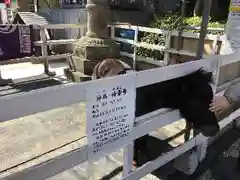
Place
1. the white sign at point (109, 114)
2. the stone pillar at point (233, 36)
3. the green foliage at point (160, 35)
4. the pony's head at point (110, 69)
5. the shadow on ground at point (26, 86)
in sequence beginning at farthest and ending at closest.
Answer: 1. the green foliage at point (160, 35)
2. the shadow on ground at point (26, 86)
3. the stone pillar at point (233, 36)
4. the pony's head at point (110, 69)
5. the white sign at point (109, 114)

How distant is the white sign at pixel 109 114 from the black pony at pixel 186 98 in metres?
0.38

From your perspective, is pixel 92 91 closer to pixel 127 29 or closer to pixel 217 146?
pixel 217 146

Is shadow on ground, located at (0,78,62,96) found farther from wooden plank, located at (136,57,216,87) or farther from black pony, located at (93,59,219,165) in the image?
wooden plank, located at (136,57,216,87)

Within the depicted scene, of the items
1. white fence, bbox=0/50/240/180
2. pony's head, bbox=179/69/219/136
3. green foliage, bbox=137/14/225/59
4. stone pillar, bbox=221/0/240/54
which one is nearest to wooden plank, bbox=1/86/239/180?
white fence, bbox=0/50/240/180

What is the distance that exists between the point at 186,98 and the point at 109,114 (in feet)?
2.76

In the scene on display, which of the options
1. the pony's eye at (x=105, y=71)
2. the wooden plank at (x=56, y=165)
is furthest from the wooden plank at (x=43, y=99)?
the pony's eye at (x=105, y=71)

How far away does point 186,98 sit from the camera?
221cm

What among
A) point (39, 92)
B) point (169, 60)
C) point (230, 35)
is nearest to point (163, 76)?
point (39, 92)

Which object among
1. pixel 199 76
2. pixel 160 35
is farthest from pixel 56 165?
pixel 160 35

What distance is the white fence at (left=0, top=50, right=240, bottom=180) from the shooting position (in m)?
1.26

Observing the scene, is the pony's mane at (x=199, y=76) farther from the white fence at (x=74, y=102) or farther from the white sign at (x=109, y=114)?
the white sign at (x=109, y=114)

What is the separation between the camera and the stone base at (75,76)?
5.25 metres

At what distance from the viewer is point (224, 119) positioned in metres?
2.92

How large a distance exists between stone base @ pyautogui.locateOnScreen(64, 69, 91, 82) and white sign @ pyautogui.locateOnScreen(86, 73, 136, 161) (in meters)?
3.49
